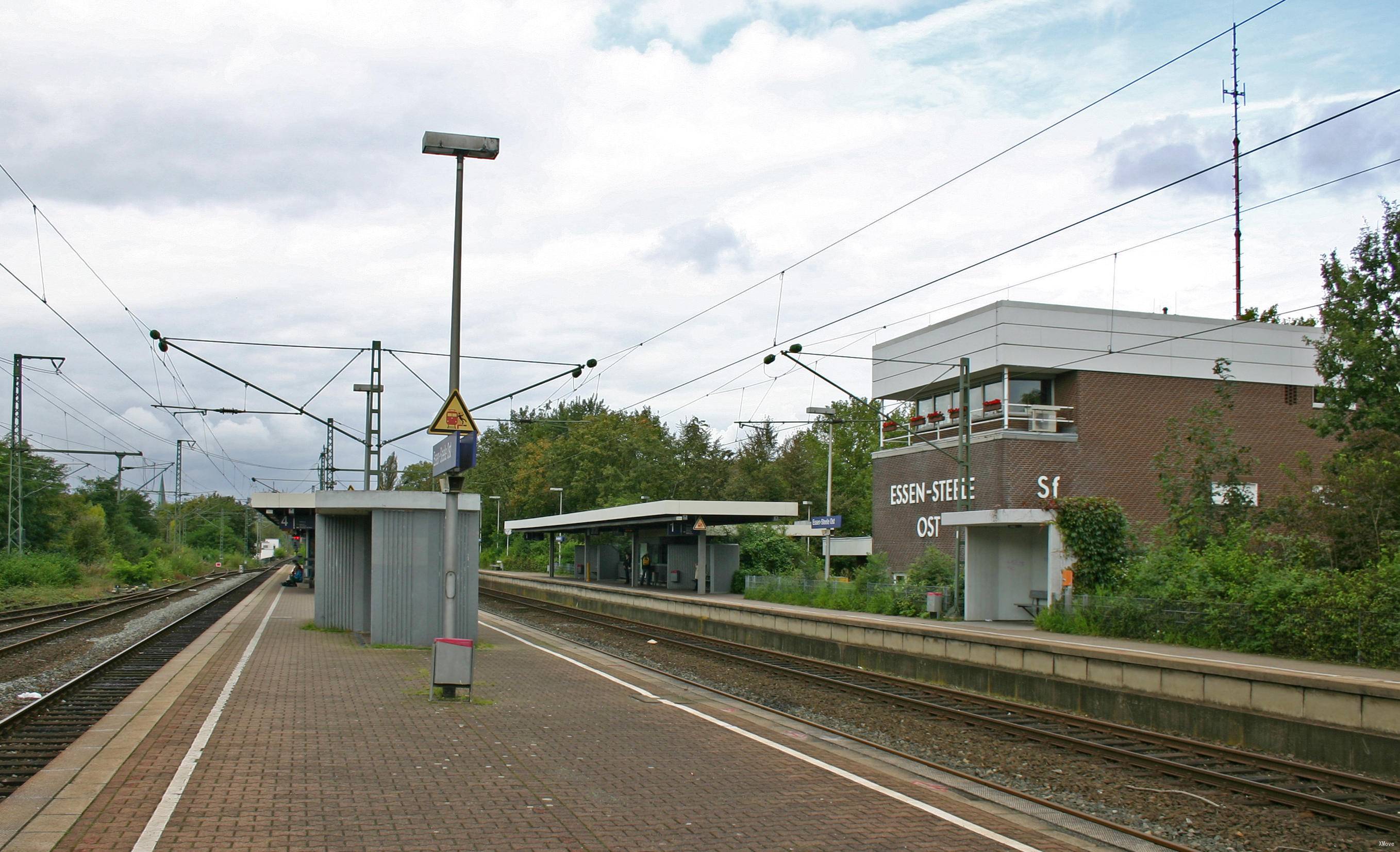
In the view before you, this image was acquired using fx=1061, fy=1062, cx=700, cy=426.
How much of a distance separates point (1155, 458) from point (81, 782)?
2495 centimetres

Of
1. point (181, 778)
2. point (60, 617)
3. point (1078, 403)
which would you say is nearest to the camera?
point (181, 778)

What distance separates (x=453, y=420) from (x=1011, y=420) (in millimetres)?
23186

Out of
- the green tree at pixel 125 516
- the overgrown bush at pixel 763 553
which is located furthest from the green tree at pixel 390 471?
the overgrown bush at pixel 763 553

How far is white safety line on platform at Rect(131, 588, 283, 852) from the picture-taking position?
20.4 ft

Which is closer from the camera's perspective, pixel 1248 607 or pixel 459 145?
pixel 459 145

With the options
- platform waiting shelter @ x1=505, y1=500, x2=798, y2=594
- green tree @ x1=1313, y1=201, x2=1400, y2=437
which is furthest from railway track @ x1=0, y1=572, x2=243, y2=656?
green tree @ x1=1313, y1=201, x2=1400, y2=437

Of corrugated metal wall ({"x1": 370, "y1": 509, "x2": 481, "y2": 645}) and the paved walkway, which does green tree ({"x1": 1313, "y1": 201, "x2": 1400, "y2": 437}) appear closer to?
the paved walkway

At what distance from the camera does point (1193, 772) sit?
10.4 m

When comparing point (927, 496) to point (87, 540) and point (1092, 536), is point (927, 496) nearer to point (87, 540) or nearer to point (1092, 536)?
point (1092, 536)

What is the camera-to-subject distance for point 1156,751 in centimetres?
1196

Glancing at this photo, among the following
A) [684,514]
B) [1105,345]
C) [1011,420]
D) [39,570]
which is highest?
[1105,345]

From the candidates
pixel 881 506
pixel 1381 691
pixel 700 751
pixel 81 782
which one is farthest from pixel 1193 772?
pixel 881 506

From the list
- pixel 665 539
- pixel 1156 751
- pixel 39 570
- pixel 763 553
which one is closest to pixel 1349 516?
pixel 1156 751

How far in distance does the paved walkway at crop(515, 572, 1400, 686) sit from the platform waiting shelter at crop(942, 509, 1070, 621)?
2.22ft
